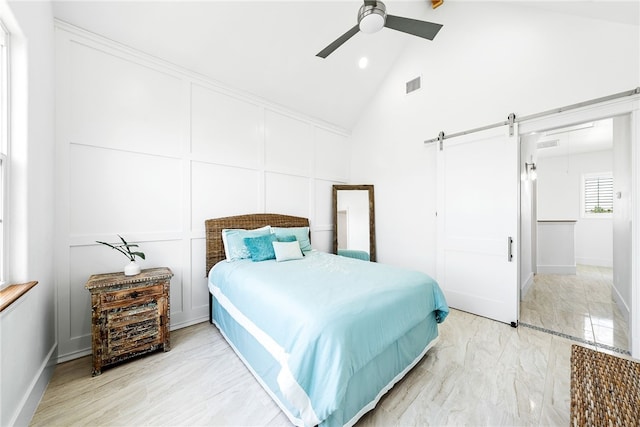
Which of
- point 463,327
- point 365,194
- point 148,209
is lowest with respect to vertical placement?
point 463,327

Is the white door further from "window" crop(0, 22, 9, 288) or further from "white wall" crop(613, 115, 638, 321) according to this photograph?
"window" crop(0, 22, 9, 288)

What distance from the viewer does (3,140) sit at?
1.51 meters

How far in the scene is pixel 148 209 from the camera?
8.59ft

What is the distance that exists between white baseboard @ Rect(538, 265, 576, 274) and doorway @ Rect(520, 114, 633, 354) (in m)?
0.02

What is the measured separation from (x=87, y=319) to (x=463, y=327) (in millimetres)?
3928

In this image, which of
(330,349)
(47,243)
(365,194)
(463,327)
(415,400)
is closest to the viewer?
(330,349)

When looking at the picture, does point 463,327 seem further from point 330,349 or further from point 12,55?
point 12,55

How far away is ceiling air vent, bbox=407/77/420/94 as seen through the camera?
3785mm

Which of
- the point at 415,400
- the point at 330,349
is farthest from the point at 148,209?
the point at 415,400

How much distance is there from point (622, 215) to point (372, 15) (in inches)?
150

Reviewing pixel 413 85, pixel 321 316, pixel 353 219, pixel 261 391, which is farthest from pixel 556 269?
pixel 261 391

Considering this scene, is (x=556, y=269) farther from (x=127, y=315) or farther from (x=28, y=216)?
(x=28, y=216)

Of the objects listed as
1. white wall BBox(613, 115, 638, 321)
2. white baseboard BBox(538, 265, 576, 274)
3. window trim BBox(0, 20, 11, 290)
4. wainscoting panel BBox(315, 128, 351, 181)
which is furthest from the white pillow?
white baseboard BBox(538, 265, 576, 274)

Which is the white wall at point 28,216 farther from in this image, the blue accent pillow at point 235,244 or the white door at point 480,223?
the white door at point 480,223
